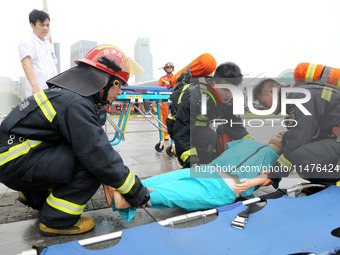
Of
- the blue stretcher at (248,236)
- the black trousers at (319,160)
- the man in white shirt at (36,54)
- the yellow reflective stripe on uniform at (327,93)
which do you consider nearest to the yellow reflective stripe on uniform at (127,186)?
the blue stretcher at (248,236)

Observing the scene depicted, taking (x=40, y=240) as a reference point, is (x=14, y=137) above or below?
above

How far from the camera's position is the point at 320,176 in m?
1.97

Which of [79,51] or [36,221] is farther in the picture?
[79,51]

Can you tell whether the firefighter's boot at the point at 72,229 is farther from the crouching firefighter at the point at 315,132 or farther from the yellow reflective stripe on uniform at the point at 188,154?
the crouching firefighter at the point at 315,132

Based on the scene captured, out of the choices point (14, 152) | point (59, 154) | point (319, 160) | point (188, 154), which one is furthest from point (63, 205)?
point (319, 160)

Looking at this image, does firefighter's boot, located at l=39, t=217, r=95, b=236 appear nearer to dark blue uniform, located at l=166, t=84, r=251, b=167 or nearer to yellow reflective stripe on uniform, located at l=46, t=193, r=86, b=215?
yellow reflective stripe on uniform, located at l=46, t=193, r=86, b=215

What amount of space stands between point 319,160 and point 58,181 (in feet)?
5.87

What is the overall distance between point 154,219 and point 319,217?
1.06 m

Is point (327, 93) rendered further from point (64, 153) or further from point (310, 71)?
point (64, 153)

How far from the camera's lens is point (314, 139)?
2.05 metres

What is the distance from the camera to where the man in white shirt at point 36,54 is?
281cm

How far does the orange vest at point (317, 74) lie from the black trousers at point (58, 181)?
1728 millimetres

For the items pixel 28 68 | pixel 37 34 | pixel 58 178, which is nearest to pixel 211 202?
pixel 58 178

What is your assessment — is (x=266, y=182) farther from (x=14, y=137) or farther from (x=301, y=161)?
(x=14, y=137)
